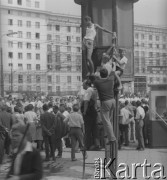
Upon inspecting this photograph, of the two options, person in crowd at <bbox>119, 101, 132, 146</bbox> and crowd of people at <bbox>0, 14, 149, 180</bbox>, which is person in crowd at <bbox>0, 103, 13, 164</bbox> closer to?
crowd of people at <bbox>0, 14, 149, 180</bbox>

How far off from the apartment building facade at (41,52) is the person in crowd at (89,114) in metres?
8.86

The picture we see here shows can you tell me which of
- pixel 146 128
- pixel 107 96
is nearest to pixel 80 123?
pixel 107 96

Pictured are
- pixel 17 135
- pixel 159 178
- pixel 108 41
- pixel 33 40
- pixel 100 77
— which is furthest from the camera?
pixel 33 40

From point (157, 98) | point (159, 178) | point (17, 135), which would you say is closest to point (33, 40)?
point (157, 98)

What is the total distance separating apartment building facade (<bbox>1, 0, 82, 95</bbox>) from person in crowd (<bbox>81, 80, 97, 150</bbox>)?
29.1 ft

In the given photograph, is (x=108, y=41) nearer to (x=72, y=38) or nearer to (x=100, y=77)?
(x=100, y=77)

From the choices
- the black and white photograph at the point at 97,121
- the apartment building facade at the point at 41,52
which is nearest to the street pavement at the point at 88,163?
the black and white photograph at the point at 97,121

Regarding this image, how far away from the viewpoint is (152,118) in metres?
16.2

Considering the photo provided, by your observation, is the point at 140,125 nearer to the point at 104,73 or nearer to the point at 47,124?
the point at 47,124

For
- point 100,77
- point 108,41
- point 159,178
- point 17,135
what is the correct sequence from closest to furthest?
1. point 17,135
2. point 100,77
3. point 159,178
4. point 108,41

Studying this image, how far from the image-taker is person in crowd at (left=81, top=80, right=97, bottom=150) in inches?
439

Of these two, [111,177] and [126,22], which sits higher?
[126,22]

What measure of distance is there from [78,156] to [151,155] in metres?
2.22

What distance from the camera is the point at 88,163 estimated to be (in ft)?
39.8
